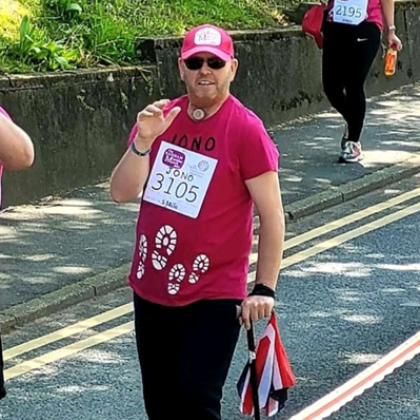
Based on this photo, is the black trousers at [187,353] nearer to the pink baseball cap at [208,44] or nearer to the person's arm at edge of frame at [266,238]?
the person's arm at edge of frame at [266,238]

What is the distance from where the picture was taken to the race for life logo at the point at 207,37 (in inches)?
154

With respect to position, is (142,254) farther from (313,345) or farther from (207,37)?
(313,345)

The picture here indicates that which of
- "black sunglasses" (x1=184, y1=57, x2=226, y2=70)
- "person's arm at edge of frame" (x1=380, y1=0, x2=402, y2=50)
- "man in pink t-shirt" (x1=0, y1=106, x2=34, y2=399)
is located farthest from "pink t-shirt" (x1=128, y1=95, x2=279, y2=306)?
"person's arm at edge of frame" (x1=380, y1=0, x2=402, y2=50)

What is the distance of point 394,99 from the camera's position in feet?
43.5

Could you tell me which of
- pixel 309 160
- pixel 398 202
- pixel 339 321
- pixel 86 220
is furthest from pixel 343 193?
pixel 339 321

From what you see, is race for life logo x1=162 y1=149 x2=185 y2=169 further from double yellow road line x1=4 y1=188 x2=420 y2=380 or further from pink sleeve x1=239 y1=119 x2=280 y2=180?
double yellow road line x1=4 y1=188 x2=420 y2=380

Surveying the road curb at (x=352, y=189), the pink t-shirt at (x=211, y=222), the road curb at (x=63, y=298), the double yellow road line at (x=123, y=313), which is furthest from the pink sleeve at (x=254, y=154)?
the road curb at (x=352, y=189)

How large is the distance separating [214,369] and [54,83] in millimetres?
5223

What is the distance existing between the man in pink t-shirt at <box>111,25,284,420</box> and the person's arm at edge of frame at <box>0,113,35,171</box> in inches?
20.1

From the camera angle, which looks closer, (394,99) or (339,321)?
(339,321)

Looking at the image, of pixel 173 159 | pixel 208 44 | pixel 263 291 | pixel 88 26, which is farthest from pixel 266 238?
pixel 88 26

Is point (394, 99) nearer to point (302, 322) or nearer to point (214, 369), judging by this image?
point (302, 322)

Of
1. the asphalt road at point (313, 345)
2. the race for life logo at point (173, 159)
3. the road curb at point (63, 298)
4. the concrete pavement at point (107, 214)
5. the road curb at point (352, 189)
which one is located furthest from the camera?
the road curb at point (352, 189)

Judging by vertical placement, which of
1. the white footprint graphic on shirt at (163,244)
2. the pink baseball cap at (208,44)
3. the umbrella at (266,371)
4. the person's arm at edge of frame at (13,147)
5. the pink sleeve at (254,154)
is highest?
the pink baseball cap at (208,44)
